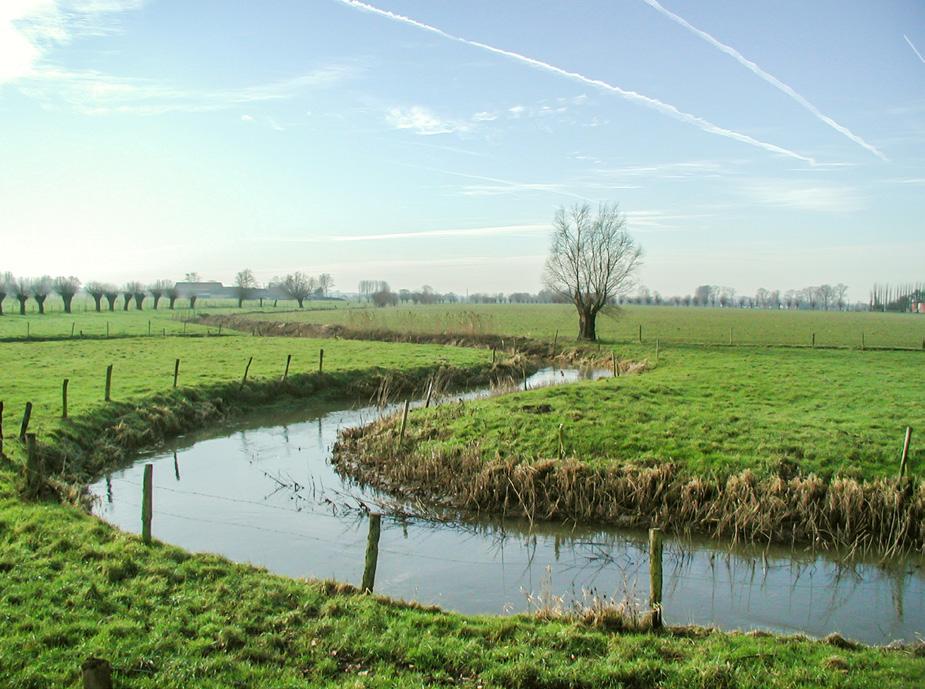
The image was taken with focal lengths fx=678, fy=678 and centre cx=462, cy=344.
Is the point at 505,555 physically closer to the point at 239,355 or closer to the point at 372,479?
the point at 372,479

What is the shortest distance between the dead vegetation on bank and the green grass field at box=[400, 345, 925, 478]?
0.96 metres

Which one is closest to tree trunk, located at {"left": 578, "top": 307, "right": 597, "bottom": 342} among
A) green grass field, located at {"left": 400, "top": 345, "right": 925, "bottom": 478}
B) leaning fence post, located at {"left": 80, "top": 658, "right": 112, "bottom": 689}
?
green grass field, located at {"left": 400, "top": 345, "right": 925, "bottom": 478}

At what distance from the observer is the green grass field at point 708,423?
1803 cm

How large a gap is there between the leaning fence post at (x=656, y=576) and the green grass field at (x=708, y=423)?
7.73 meters

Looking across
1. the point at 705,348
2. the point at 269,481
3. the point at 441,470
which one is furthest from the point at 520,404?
the point at 705,348

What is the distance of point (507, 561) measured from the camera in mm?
14117

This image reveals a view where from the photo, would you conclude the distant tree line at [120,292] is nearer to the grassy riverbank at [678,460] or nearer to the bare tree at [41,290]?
the bare tree at [41,290]

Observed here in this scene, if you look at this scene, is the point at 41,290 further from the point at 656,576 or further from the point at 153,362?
the point at 656,576

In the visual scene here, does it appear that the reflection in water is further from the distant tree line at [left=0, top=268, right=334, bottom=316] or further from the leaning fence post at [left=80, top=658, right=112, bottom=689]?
the distant tree line at [left=0, top=268, right=334, bottom=316]

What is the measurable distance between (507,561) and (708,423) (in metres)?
10.2

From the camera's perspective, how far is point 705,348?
171ft

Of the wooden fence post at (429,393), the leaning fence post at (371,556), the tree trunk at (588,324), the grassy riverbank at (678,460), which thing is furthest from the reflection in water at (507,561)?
the tree trunk at (588,324)

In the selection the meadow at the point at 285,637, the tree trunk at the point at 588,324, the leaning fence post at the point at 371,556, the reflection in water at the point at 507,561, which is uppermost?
the tree trunk at the point at 588,324

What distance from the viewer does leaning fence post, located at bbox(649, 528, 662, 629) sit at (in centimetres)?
977
